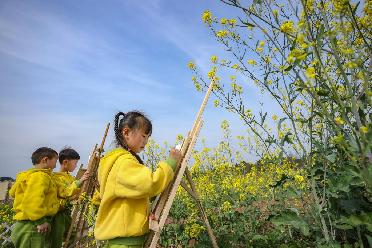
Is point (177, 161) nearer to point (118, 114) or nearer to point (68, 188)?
point (118, 114)

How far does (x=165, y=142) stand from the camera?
25.2 feet

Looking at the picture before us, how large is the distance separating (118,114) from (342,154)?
197 cm

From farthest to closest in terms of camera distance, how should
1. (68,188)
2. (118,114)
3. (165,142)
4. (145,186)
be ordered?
1. (165,142)
2. (68,188)
3. (118,114)
4. (145,186)

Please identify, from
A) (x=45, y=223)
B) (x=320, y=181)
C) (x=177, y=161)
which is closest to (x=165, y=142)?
(x=45, y=223)

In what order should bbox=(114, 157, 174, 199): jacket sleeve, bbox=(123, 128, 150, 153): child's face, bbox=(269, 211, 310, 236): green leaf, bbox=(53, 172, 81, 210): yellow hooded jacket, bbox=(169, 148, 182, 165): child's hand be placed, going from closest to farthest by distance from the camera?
bbox=(114, 157, 174, 199): jacket sleeve, bbox=(169, 148, 182, 165): child's hand, bbox=(123, 128, 150, 153): child's face, bbox=(269, 211, 310, 236): green leaf, bbox=(53, 172, 81, 210): yellow hooded jacket

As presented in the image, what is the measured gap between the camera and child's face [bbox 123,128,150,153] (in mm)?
2691

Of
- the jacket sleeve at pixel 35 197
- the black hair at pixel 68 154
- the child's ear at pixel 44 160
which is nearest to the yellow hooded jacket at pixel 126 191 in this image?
the jacket sleeve at pixel 35 197

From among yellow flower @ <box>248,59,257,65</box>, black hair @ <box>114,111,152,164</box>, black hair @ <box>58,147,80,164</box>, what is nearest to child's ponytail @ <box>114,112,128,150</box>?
black hair @ <box>114,111,152,164</box>

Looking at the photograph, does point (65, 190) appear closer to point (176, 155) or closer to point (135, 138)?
point (135, 138)

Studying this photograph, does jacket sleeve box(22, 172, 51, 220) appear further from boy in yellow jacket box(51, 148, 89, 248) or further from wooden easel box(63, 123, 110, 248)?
wooden easel box(63, 123, 110, 248)

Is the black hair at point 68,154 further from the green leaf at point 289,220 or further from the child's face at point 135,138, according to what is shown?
the green leaf at point 289,220

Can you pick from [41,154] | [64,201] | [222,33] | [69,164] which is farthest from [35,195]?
[222,33]

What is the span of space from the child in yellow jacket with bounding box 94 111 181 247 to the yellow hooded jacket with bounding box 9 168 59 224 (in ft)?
5.87

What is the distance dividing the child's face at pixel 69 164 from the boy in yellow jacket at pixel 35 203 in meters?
0.75
